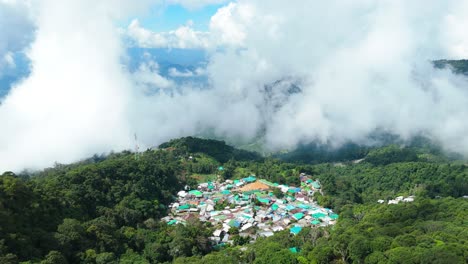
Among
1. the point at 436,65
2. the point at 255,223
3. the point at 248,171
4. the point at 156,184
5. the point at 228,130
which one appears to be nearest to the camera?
the point at 255,223

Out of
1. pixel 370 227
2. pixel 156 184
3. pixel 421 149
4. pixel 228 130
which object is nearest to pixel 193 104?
pixel 228 130

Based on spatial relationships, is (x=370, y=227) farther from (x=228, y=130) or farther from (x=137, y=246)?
(x=228, y=130)

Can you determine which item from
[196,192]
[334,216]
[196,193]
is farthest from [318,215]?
[196,192]

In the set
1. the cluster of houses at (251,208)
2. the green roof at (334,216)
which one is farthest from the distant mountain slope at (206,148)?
the green roof at (334,216)

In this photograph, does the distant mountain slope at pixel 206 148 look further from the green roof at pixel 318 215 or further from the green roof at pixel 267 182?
the green roof at pixel 318 215

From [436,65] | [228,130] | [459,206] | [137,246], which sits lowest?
[459,206]

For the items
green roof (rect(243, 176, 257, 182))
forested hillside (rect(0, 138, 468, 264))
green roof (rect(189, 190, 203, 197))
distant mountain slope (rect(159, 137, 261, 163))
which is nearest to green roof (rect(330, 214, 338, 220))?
forested hillside (rect(0, 138, 468, 264))

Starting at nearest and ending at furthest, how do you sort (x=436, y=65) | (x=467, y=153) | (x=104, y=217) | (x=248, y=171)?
(x=104, y=217)
(x=248, y=171)
(x=467, y=153)
(x=436, y=65)
